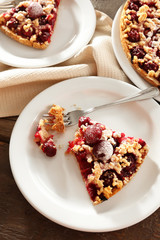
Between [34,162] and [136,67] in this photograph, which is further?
[136,67]

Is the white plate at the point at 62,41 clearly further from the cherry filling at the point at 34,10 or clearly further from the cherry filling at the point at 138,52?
the cherry filling at the point at 138,52

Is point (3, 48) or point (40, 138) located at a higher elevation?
point (3, 48)

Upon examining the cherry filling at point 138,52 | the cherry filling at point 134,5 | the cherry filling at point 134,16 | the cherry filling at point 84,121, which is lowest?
the cherry filling at point 84,121

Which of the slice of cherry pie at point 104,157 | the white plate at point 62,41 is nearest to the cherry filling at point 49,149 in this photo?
the slice of cherry pie at point 104,157

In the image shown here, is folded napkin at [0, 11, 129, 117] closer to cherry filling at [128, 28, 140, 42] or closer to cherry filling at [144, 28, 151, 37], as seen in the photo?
cherry filling at [128, 28, 140, 42]

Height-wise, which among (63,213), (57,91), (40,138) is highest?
(57,91)

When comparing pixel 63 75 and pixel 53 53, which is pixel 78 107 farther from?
pixel 53 53

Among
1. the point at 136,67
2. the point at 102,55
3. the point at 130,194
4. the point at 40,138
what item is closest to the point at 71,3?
the point at 102,55
